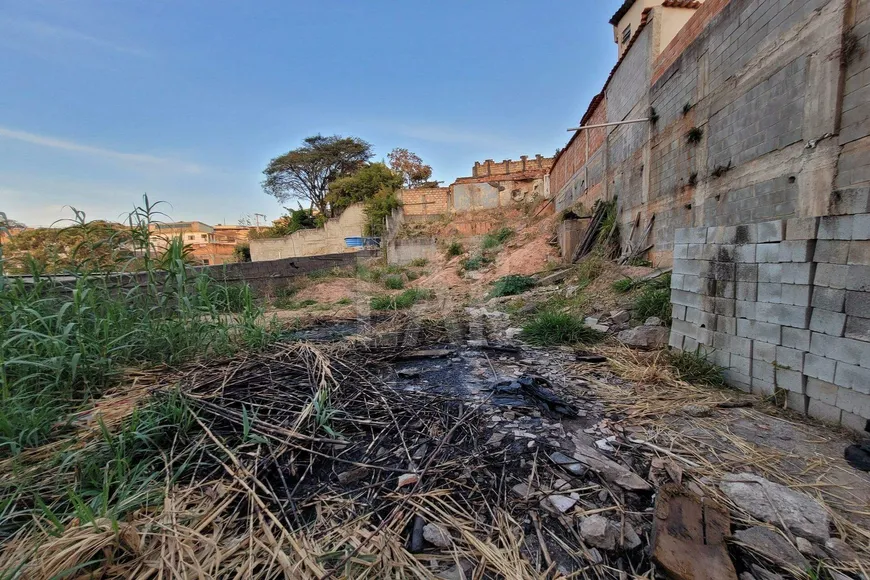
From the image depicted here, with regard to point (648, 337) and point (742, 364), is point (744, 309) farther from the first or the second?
point (648, 337)

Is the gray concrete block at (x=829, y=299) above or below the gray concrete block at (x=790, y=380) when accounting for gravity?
above

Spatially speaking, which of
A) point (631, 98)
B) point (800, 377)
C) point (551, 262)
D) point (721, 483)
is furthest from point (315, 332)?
point (631, 98)

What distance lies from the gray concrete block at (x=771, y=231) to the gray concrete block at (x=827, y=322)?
57 centimetres

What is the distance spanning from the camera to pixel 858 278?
77.3 inches

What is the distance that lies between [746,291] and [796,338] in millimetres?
490

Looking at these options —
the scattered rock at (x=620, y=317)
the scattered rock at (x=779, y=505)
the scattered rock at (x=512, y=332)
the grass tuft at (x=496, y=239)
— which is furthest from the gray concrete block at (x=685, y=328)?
the grass tuft at (x=496, y=239)

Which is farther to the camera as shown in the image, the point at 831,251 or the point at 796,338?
the point at 796,338

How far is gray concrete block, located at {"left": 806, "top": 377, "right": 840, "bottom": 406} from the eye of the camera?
2.10 metres

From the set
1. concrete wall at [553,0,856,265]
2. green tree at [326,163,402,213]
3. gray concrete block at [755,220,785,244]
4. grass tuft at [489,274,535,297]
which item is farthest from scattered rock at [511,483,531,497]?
green tree at [326,163,402,213]

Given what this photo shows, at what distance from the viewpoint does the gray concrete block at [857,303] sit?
6.34 ft

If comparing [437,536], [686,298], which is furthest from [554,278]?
[437,536]

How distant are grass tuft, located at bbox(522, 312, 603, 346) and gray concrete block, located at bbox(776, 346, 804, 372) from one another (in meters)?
1.85

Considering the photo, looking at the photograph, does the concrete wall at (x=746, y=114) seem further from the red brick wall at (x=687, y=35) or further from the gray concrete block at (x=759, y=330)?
the gray concrete block at (x=759, y=330)

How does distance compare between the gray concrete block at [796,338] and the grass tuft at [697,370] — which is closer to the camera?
the gray concrete block at [796,338]
